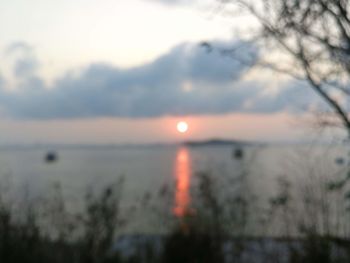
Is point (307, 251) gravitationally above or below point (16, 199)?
below

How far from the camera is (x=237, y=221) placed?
999cm

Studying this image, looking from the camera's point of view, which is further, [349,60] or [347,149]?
[347,149]

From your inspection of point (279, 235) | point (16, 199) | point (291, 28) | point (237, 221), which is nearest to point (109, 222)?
point (16, 199)

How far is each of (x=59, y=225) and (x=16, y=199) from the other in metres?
0.83

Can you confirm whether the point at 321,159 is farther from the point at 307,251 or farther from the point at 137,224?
the point at 137,224

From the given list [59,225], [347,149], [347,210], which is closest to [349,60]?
[347,149]

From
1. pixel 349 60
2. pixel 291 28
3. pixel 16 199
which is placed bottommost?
pixel 16 199

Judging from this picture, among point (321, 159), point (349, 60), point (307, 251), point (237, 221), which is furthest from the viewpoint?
point (237, 221)

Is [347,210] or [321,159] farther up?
[321,159]

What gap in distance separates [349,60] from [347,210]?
2799 millimetres

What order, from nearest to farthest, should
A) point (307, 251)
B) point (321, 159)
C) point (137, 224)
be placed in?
point (307, 251) → point (321, 159) → point (137, 224)

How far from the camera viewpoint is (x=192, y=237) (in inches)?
368

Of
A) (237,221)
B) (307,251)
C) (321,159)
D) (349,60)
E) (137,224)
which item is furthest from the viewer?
(137,224)

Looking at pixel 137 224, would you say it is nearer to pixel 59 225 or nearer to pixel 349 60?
pixel 59 225
